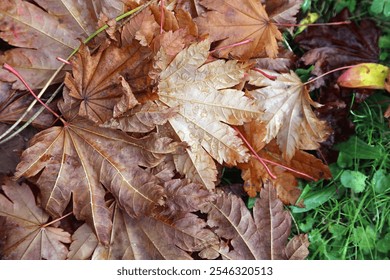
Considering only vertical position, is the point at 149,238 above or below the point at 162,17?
below

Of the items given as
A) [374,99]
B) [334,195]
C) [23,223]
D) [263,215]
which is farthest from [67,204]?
[374,99]

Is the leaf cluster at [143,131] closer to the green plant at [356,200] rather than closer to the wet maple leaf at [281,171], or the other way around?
the wet maple leaf at [281,171]

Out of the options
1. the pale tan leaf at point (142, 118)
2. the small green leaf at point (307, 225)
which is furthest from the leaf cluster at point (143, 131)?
the small green leaf at point (307, 225)

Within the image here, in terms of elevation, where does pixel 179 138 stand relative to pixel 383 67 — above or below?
above

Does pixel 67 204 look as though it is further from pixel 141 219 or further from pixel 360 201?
pixel 360 201

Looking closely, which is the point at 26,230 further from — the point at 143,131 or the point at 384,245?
the point at 384,245

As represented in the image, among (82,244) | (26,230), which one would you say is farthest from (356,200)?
(26,230)
